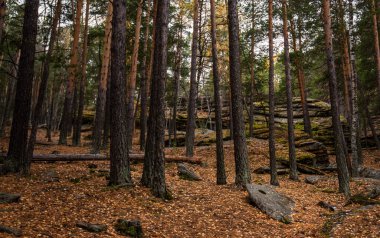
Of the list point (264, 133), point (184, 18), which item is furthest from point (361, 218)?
point (184, 18)

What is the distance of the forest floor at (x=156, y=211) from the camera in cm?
655

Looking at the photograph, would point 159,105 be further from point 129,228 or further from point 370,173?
point 370,173

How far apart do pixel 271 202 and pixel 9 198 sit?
756 centimetres

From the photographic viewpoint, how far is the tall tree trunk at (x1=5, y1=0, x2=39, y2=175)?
9.85 meters

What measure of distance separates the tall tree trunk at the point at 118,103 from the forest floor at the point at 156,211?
64cm

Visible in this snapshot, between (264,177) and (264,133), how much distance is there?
10.3 m

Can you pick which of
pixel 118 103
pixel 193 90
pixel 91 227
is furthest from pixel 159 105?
pixel 193 90

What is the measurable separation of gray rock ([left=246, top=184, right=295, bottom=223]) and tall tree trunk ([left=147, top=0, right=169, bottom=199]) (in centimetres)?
300

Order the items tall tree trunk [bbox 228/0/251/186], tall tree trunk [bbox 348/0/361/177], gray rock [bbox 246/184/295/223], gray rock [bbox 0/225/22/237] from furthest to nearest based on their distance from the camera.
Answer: tall tree trunk [bbox 348/0/361/177]
tall tree trunk [bbox 228/0/251/186]
gray rock [bbox 246/184/295/223]
gray rock [bbox 0/225/22/237]

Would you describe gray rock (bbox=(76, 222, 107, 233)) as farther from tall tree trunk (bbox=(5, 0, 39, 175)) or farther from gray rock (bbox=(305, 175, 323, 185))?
gray rock (bbox=(305, 175, 323, 185))

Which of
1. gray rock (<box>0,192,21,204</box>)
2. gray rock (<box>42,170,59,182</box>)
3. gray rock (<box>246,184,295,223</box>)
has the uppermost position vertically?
gray rock (<box>42,170,59,182</box>)

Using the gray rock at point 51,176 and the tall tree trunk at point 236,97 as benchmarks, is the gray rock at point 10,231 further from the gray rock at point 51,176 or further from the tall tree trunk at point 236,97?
the tall tree trunk at point 236,97

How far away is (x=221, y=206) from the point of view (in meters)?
9.20

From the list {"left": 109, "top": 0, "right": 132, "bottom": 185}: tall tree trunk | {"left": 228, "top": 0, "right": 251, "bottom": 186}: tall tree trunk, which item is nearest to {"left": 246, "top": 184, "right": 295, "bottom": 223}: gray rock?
{"left": 228, "top": 0, "right": 251, "bottom": 186}: tall tree trunk
